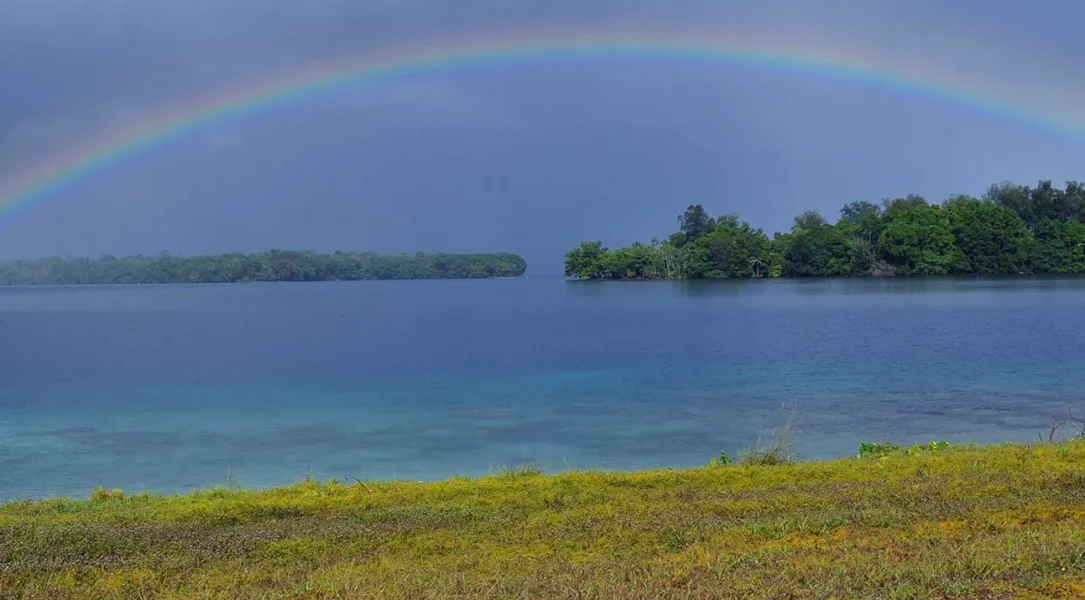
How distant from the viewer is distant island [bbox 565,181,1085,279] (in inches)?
5512

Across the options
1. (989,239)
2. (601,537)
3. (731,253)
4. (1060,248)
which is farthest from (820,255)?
(601,537)

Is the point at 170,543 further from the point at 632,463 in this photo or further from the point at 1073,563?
the point at 632,463

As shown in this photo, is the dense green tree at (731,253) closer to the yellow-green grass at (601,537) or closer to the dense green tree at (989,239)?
the dense green tree at (989,239)

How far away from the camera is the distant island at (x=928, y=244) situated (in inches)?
5512

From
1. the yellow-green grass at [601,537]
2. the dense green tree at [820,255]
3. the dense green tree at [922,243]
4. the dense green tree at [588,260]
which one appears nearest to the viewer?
the yellow-green grass at [601,537]

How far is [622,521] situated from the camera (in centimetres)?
862

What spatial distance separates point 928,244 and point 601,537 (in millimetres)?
150354

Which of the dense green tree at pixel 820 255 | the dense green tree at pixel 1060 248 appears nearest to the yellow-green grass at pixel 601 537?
the dense green tree at pixel 820 255

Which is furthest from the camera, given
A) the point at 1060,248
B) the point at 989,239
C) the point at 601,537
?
the point at 989,239

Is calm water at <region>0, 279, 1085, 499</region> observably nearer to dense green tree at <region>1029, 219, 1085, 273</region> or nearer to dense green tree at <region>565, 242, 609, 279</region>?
dense green tree at <region>1029, 219, 1085, 273</region>

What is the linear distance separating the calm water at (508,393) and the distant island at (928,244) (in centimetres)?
8172

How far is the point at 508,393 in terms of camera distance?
32.0m

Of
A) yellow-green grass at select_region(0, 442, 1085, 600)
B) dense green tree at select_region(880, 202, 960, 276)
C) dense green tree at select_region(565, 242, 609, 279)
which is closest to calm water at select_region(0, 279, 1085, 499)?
yellow-green grass at select_region(0, 442, 1085, 600)

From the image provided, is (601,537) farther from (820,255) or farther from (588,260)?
(588,260)
